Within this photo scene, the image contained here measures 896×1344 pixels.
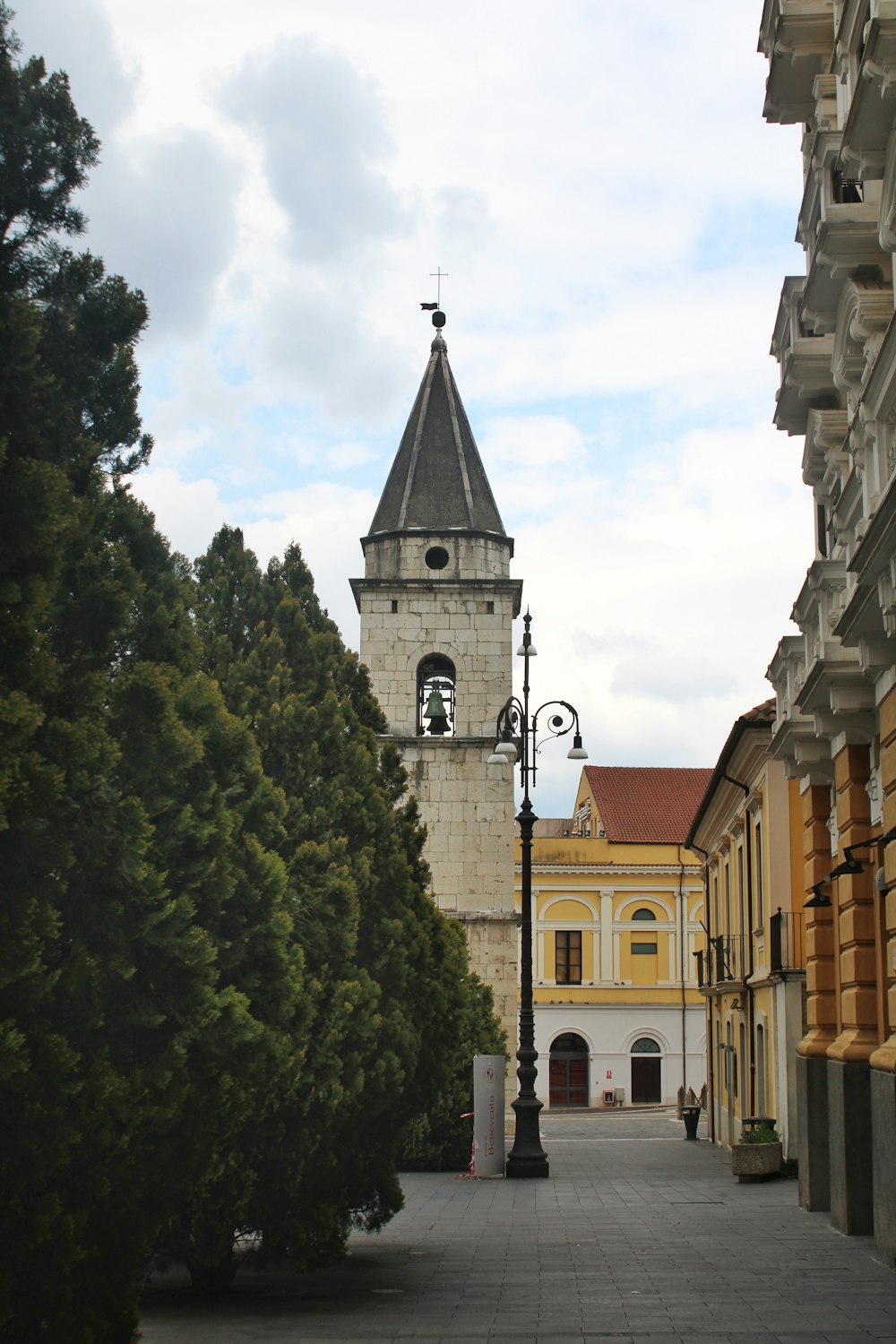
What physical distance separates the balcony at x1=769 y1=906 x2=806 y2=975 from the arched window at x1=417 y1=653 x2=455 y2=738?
10780mm

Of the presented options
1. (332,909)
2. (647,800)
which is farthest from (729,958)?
(647,800)

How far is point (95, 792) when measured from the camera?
800 cm

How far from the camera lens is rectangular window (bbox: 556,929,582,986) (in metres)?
60.7

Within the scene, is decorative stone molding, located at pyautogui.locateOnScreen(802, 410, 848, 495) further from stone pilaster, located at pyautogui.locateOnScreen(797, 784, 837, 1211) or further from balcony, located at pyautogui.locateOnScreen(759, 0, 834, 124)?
stone pilaster, located at pyautogui.locateOnScreen(797, 784, 837, 1211)

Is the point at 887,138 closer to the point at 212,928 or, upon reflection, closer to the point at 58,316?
the point at 58,316

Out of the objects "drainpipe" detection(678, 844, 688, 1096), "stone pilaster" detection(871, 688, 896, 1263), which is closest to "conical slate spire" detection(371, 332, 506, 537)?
"stone pilaster" detection(871, 688, 896, 1263)

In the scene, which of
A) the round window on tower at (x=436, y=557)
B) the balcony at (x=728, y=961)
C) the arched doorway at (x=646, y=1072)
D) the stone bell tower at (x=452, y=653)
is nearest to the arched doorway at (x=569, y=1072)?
the arched doorway at (x=646, y=1072)

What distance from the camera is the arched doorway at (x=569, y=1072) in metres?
59.5

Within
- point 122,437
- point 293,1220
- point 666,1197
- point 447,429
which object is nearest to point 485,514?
point 447,429

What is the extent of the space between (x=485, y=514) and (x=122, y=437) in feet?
90.4

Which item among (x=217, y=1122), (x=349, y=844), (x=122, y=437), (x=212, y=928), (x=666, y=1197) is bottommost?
(x=666, y=1197)

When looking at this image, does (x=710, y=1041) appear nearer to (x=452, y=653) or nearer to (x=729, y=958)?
(x=729, y=958)

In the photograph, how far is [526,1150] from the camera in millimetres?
25594

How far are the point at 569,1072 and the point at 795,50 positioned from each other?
49.0m
